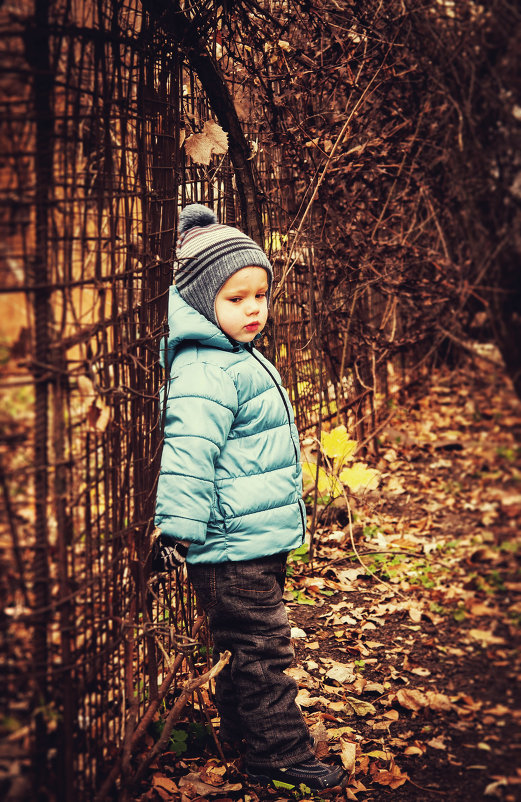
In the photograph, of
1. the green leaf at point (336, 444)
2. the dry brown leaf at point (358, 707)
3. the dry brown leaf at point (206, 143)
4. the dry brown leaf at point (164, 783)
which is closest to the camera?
the dry brown leaf at point (164, 783)

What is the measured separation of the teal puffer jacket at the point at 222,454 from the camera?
226 centimetres

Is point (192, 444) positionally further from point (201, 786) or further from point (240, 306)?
point (201, 786)

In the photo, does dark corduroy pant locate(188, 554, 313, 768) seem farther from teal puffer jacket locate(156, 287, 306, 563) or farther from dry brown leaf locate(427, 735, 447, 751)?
dry brown leaf locate(427, 735, 447, 751)

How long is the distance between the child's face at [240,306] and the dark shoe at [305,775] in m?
1.49

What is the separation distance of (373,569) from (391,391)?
3.07 m

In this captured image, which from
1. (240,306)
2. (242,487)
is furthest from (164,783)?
(240,306)

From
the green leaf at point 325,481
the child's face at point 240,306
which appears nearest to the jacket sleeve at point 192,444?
the child's face at point 240,306

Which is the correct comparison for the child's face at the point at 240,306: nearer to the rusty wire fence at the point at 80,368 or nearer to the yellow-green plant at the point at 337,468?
the rusty wire fence at the point at 80,368

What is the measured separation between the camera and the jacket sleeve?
223 centimetres

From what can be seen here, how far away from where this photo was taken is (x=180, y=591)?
281 cm

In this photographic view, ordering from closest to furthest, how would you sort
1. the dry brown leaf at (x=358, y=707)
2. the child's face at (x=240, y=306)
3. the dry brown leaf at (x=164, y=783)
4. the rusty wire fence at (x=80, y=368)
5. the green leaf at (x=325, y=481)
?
the rusty wire fence at (x=80, y=368), the dry brown leaf at (x=164, y=783), the child's face at (x=240, y=306), the dry brown leaf at (x=358, y=707), the green leaf at (x=325, y=481)

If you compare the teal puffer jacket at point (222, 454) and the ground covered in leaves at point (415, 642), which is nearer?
the ground covered in leaves at point (415, 642)

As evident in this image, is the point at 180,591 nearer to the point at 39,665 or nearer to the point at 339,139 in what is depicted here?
the point at 39,665

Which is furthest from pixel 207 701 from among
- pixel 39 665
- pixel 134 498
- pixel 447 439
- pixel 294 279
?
pixel 447 439
